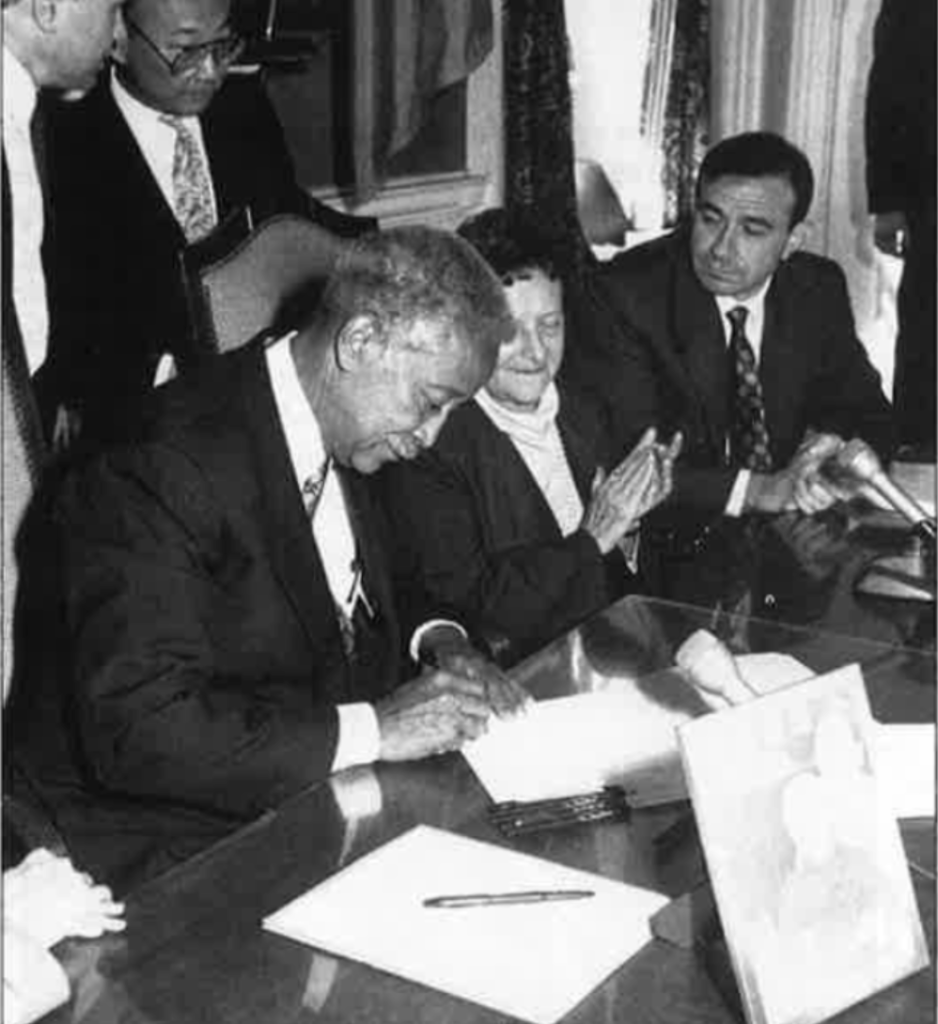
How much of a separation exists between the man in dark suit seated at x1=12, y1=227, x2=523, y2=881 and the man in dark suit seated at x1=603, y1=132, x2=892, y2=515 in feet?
4.28

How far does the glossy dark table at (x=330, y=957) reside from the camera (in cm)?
112

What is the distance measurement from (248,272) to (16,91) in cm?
59

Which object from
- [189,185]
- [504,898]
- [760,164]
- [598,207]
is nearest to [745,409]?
[760,164]

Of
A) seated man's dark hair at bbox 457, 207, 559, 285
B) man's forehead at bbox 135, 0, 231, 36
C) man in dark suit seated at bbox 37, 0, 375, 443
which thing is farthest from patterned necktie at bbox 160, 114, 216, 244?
seated man's dark hair at bbox 457, 207, 559, 285

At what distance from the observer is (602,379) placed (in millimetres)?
3104

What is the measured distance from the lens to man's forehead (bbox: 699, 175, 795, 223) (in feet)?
10.6

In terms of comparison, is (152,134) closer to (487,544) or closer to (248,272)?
(248,272)

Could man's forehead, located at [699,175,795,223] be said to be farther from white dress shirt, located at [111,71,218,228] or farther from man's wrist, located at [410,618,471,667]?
man's wrist, located at [410,618,471,667]

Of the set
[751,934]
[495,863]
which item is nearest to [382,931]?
[495,863]

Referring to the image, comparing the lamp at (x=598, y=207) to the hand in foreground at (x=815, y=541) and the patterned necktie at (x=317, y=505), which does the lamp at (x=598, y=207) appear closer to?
the hand in foreground at (x=815, y=541)

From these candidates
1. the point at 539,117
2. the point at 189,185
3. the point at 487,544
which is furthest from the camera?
the point at 539,117

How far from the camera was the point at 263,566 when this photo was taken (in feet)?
5.90

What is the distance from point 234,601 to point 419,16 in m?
3.02

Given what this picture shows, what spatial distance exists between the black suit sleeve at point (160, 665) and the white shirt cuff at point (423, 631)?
38cm
